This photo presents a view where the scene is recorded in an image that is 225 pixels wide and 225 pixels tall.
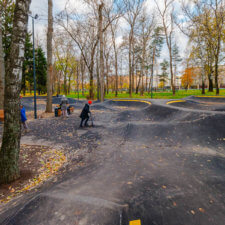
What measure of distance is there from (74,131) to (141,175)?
5315mm

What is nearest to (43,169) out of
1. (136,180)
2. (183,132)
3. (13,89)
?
(13,89)

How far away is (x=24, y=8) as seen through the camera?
3.53m

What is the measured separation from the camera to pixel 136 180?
3.83m

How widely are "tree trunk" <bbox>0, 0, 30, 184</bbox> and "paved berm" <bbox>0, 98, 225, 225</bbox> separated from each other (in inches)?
46.7

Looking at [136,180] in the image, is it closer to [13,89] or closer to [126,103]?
[13,89]

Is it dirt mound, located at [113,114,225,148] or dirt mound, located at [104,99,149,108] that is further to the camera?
dirt mound, located at [104,99,149,108]

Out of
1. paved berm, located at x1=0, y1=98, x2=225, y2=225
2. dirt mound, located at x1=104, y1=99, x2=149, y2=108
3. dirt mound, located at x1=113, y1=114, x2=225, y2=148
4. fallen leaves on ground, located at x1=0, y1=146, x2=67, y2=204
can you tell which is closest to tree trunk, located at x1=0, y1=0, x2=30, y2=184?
fallen leaves on ground, located at x1=0, y1=146, x2=67, y2=204

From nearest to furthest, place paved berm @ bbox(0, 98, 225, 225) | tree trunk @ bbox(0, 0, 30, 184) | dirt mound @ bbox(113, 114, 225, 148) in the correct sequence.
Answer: paved berm @ bbox(0, 98, 225, 225) → tree trunk @ bbox(0, 0, 30, 184) → dirt mound @ bbox(113, 114, 225, 148)

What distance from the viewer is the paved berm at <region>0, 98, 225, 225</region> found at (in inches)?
106

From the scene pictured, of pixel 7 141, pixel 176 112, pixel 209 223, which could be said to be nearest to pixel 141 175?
pixel 209 223

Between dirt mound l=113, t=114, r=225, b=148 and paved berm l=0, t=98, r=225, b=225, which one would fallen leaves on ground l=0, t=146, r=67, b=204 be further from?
dirt mound l=113, t=114, r=225, b=148

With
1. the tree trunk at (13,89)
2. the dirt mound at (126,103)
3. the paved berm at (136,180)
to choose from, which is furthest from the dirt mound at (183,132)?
the dirt mound at (126,103)

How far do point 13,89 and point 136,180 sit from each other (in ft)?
12.5

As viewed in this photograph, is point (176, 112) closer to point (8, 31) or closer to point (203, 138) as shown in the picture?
point (203, 138)
